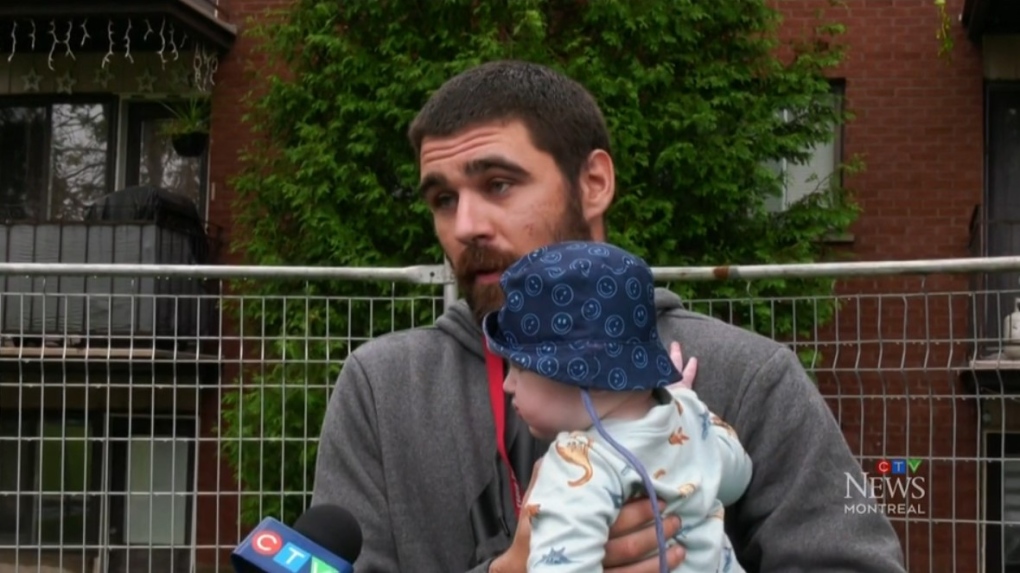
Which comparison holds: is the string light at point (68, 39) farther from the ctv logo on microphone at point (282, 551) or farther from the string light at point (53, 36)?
the ctv logo on microphone at point (282, 551)

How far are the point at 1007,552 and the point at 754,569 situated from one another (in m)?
3.17

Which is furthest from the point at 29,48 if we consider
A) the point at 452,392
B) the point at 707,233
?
the point at 452,392

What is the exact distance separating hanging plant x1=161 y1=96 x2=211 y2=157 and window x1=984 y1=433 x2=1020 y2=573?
980 cm

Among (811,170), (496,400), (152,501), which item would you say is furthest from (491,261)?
(811,170)

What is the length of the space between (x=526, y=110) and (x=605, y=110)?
27.2 feet

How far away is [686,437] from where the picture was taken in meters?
2.06

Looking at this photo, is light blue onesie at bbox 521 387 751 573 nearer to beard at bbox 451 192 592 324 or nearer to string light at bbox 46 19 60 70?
beard at bbox 451 192 592 324

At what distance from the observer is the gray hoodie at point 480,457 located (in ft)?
7.29

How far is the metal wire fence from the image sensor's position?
177 inches

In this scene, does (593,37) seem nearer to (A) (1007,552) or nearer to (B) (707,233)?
(B) (707,233)

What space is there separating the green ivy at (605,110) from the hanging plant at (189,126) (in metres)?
1.91

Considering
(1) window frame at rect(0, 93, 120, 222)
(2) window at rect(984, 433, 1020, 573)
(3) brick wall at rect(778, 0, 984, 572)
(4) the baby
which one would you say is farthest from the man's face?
(1) window frame at rect(0, 93, 120, 222)

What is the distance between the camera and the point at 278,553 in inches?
69.8

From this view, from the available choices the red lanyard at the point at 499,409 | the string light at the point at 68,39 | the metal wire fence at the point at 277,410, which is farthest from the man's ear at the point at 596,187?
the string light at the point at 68,39
